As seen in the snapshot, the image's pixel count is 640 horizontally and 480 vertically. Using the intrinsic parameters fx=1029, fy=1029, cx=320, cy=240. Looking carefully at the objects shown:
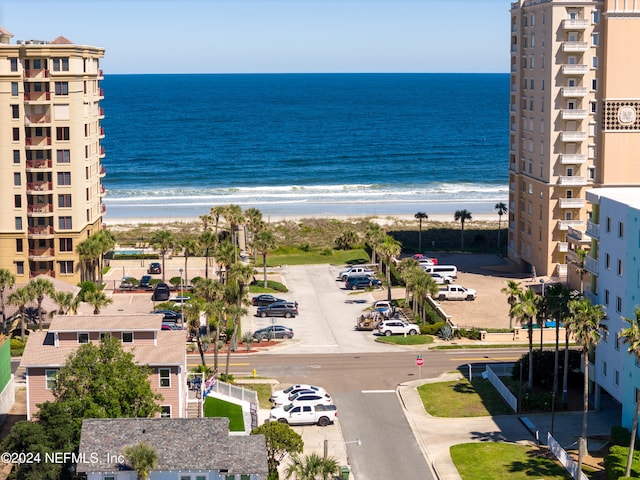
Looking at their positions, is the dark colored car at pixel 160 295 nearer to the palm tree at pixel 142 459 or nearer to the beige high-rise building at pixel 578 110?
the beige high-rise building at pixel 578 110

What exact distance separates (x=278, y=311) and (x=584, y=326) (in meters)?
38.2

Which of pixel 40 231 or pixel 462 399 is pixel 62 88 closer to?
pixel 40 231

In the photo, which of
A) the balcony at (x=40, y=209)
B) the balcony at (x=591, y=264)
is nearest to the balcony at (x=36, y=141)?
the balcony at (x=40, y=209)

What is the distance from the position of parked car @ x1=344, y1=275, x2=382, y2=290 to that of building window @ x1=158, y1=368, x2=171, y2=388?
4242cm

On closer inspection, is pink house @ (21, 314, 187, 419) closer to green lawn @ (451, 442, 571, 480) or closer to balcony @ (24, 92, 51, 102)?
green lawn @ (451, 442, 571, 480)

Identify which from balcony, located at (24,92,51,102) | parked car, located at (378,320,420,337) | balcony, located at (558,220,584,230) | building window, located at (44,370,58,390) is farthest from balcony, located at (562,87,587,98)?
building window, located at (44,370,58,390)

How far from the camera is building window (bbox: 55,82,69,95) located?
3580 inches

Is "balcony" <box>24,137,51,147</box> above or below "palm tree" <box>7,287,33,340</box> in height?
above

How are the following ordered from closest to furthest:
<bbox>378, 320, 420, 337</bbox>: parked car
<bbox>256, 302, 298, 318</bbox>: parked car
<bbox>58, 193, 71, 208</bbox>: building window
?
1. <bbox>378, 320, 420, 337</bbox>: parked car
2. <bbox>256, 302, 298, 318</bbox>: parked car
3. <bbox>58, 193, 71, 208</bbox>: building window

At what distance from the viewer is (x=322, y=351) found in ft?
260

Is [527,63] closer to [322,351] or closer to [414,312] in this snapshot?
[414,312]

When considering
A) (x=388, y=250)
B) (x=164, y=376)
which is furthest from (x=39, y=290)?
(x=388, y=250)

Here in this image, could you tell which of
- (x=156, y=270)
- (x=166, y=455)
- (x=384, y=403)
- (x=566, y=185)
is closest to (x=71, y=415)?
(x=166, y=455)

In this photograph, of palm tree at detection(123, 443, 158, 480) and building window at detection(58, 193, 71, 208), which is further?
building window at detection(58, 193, 71, 208)
